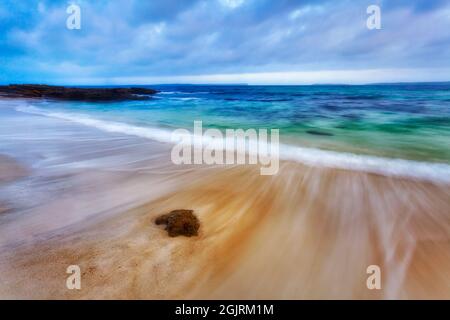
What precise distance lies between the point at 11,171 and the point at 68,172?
1304mm

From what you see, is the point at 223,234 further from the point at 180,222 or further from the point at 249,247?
the point at 180,222

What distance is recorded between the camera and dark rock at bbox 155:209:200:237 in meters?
3.45

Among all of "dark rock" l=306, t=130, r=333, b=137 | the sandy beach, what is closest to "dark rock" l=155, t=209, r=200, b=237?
the sandy beach

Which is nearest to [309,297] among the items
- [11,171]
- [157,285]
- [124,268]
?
[157,285]

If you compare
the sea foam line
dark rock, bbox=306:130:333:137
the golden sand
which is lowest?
the golden sand

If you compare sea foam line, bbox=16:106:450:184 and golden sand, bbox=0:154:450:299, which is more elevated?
sea foam line, bbox=16:106:450:184

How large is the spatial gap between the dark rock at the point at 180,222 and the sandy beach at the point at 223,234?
0.33ft

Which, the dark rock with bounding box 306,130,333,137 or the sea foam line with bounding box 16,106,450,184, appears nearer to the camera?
the sea foam line with bounding box 16,106,450,184

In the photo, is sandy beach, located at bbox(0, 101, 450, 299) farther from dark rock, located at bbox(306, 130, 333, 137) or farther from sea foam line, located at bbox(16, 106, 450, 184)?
dark rock, located at bbox(306, 130, 333, 137)

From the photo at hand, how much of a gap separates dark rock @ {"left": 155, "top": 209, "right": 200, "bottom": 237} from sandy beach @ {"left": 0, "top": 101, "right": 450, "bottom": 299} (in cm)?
10

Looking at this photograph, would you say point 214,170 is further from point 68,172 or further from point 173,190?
point 68,172

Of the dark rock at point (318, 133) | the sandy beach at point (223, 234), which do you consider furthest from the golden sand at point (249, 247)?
the dark rock at point (318, 133)

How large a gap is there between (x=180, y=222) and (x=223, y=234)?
2.04 feet
